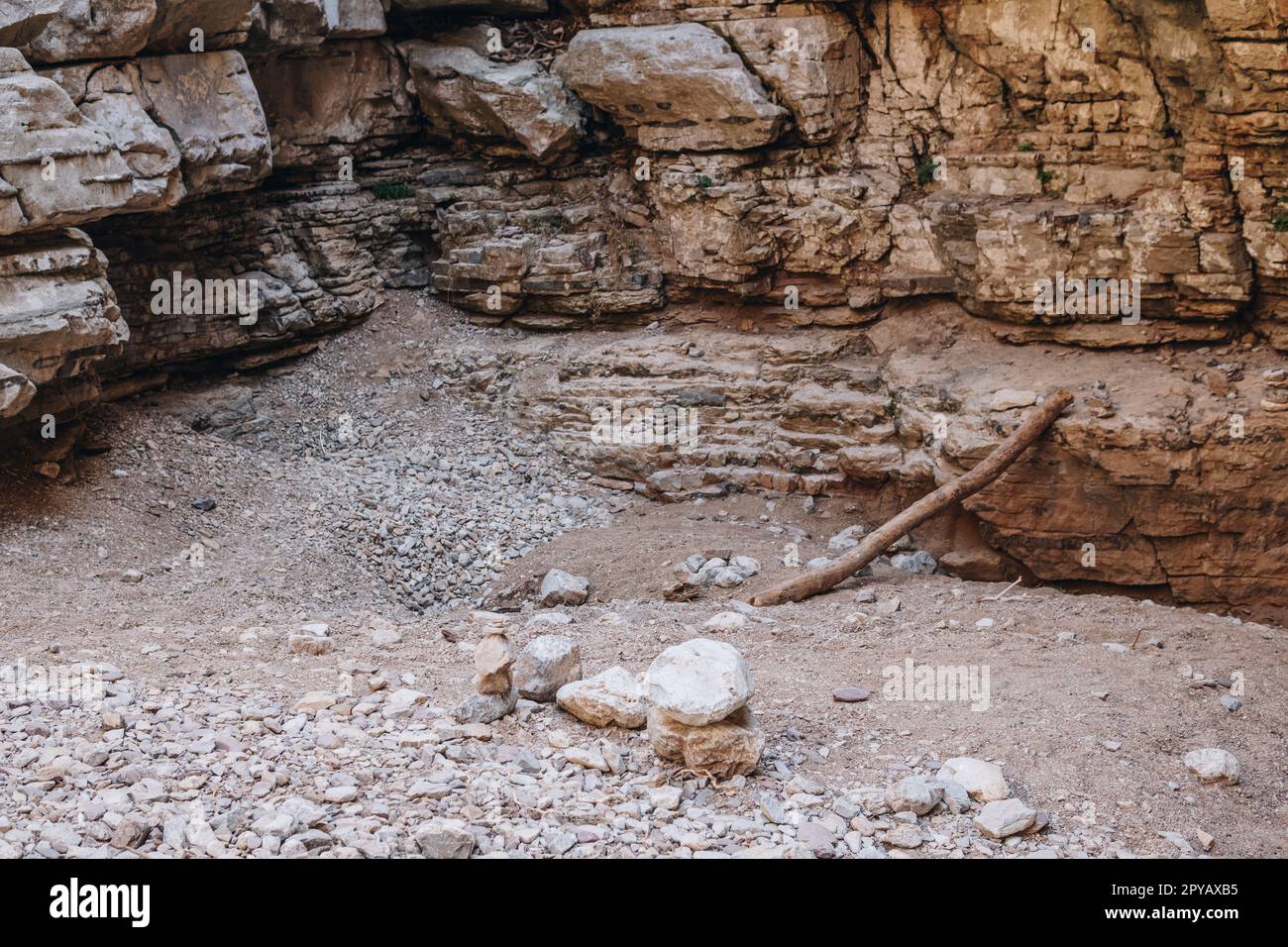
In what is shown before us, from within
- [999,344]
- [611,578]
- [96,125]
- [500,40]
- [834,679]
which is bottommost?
[611,578]

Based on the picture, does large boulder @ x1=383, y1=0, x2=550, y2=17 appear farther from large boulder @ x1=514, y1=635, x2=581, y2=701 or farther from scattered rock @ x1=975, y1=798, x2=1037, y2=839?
scattered rock @ x1=975, y1=798, x2=1037, y2=839

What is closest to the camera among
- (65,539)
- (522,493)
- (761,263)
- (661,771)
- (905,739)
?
(661,771)

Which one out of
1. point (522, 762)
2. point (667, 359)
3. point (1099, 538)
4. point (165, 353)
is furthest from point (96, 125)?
point (1099, 538)

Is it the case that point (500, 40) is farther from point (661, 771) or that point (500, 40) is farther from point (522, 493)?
point (661, 771)

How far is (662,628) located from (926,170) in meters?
6.19

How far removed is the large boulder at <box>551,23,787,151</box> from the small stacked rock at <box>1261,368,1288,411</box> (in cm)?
522

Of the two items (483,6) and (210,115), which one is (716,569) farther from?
(483,6)

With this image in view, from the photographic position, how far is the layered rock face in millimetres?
9727

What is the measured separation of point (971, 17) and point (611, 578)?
6.10 metres

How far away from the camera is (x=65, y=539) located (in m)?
9.59

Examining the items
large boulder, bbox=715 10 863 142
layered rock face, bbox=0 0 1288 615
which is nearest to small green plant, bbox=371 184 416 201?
layered rock face, bbox=0 0 1288 615

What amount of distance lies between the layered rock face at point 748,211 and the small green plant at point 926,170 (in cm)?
5

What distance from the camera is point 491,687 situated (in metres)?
6.03

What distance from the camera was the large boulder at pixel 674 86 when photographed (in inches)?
472
